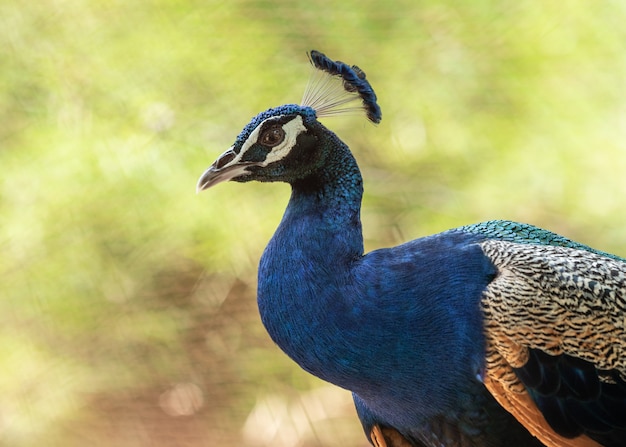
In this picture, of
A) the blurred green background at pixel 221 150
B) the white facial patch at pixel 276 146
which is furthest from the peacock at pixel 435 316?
the blurred green background at pixel 221 150

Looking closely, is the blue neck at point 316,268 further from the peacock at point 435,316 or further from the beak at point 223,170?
the beak at point 223,170

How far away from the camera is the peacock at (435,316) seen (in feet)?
3.77

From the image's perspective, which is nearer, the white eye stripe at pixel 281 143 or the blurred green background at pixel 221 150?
the white eye stripe at pixel 281 143

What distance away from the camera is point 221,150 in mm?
2553

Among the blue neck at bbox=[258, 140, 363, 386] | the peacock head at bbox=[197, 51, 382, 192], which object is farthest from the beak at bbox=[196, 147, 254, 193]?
the blue neck at bbox=[258, 140, 363, 386]

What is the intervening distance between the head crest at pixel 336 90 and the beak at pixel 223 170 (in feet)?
0.61

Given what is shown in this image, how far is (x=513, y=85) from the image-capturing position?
2611mm

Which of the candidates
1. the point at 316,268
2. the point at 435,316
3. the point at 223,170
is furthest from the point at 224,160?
the point at 435,316

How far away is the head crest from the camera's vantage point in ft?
4.40

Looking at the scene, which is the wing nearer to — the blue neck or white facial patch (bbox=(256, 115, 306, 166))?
the blue neck

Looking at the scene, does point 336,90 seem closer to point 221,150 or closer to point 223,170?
point 223,170

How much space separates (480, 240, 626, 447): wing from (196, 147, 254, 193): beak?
436 millimetres

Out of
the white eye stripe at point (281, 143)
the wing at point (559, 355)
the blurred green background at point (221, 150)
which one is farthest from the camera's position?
the blurred green background at point (221, 150)

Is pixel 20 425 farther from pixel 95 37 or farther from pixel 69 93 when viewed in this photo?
pixel 95 37
